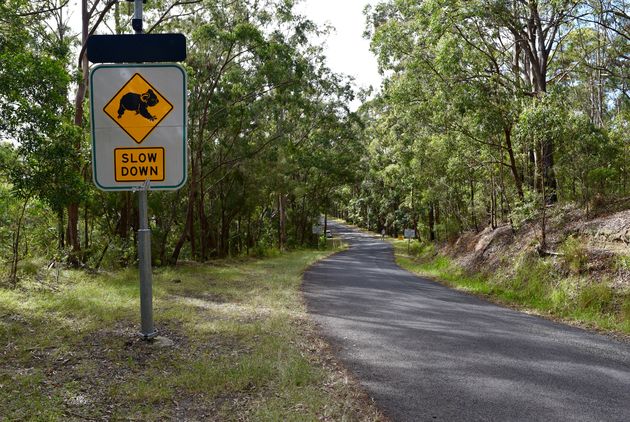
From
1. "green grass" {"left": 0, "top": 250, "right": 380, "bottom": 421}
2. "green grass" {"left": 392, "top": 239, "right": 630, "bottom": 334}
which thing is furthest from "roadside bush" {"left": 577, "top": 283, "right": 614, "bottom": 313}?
"green grass" {"left": 0, "top": 250, "right": 380, "bottom": 421}

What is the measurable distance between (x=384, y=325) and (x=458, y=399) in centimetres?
339

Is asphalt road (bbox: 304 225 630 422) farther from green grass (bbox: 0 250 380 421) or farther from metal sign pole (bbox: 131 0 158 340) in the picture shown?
Result: metal sign pole (bbox: 131 0 158 340)

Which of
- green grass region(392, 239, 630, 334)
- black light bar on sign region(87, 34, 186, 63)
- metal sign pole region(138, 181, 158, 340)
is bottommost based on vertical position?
green grass region(392, 239, 630, 334)

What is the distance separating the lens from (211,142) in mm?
21594

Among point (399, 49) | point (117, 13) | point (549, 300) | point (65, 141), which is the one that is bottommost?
point (549, 300)

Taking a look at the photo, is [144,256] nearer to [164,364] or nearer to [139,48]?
[164,364]

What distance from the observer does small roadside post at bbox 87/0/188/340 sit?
5.45 metres

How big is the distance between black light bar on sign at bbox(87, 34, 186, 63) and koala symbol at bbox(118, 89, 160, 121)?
0.38 metres

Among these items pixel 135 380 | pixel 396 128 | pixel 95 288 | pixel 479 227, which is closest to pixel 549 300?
pixel 135 380

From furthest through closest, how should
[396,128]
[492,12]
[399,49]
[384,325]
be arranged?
1. [396,128]
2. [399,49]
3. [492,12]
4. [384,325]

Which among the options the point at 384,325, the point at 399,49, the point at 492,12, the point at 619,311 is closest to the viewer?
the point at 384,325

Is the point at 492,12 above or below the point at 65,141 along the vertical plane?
above

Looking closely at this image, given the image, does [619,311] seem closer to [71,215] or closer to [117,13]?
[71,215]

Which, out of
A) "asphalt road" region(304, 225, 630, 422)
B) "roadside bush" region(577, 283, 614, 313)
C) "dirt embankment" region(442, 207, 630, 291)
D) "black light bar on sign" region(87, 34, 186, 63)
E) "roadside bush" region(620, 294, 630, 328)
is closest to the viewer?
"asphalt road" region(304, 225, 630, 422)
